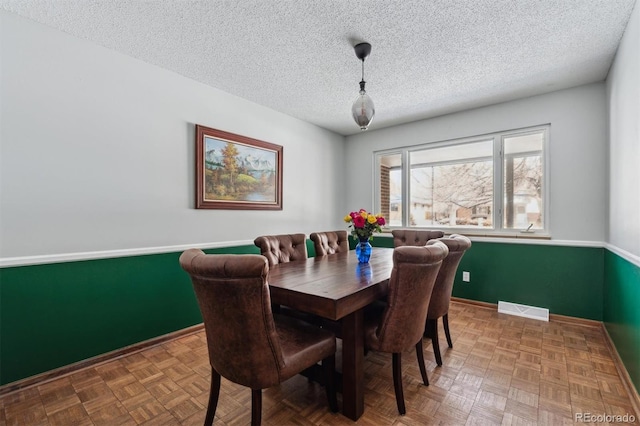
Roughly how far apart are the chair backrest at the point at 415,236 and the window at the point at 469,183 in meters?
0.87

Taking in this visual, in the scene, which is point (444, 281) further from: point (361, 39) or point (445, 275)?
point (361, 39)

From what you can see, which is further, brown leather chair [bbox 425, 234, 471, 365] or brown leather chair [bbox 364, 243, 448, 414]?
brown leather chair [bbox 425, 234, 471, 365]

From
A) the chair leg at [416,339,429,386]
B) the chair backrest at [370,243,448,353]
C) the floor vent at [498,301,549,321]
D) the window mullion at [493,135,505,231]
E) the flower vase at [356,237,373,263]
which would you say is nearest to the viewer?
the chair backrest at [370,243,448,353]

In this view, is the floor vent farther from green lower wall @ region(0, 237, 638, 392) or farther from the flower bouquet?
the flower bouquet

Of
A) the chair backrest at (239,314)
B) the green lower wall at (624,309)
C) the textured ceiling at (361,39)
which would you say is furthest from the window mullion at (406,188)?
the chair backrest at (239,314)

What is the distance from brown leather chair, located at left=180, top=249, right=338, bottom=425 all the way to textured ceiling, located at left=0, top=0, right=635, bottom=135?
5.66 ft

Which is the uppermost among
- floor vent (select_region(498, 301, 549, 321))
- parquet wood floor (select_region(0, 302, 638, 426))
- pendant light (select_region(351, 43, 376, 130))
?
pendant light (select_region(351, 43, 376, 130))

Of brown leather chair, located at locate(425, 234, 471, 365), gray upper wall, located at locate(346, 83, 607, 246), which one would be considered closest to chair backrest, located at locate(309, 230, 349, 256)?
brown leather chair, located at locate(425, 234, 471, 365)

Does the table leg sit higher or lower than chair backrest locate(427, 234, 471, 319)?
lower

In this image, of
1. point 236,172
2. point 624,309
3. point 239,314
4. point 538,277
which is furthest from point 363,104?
point 538,277

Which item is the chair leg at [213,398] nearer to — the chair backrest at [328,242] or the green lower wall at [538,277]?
the chair backrest at [328,242]

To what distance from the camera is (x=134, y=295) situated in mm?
2494

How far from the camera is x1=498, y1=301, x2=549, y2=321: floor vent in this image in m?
3.19

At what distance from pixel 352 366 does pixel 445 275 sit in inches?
39.2
